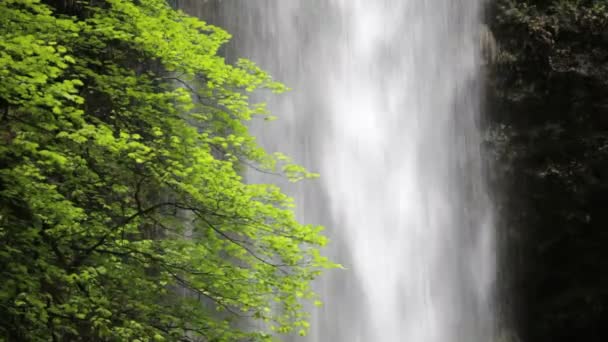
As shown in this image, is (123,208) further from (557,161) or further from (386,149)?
(557,161)

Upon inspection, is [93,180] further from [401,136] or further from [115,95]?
[401,136]

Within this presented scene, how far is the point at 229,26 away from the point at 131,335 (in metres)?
12.5

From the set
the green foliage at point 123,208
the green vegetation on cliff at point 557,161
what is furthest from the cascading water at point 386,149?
the green foliage at point 123,208

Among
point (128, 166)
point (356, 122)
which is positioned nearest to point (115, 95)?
point (128, 166)

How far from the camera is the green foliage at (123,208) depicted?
6227 millimetres

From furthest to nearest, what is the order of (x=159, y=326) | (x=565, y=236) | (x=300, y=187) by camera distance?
(x=300, y=187), (x=565, y=236), (x=159, y=326)

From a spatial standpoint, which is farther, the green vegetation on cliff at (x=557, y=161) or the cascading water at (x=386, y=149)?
the cascading water at (x=386, y=149)

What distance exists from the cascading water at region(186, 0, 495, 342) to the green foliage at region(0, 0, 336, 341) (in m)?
8.07

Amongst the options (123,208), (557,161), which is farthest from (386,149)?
(123,208)

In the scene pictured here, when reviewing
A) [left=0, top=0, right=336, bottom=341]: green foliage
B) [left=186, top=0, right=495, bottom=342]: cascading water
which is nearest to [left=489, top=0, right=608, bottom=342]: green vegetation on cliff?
[left=186, top=0, right=495, bottom=342]: cascading water

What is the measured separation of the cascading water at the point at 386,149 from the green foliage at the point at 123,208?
26.5ft

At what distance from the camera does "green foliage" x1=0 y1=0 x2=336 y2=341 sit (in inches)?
245

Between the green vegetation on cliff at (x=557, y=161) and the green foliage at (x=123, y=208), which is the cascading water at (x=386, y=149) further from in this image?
the green foliage at (x=123, y=208)

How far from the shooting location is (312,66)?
18.0 m
